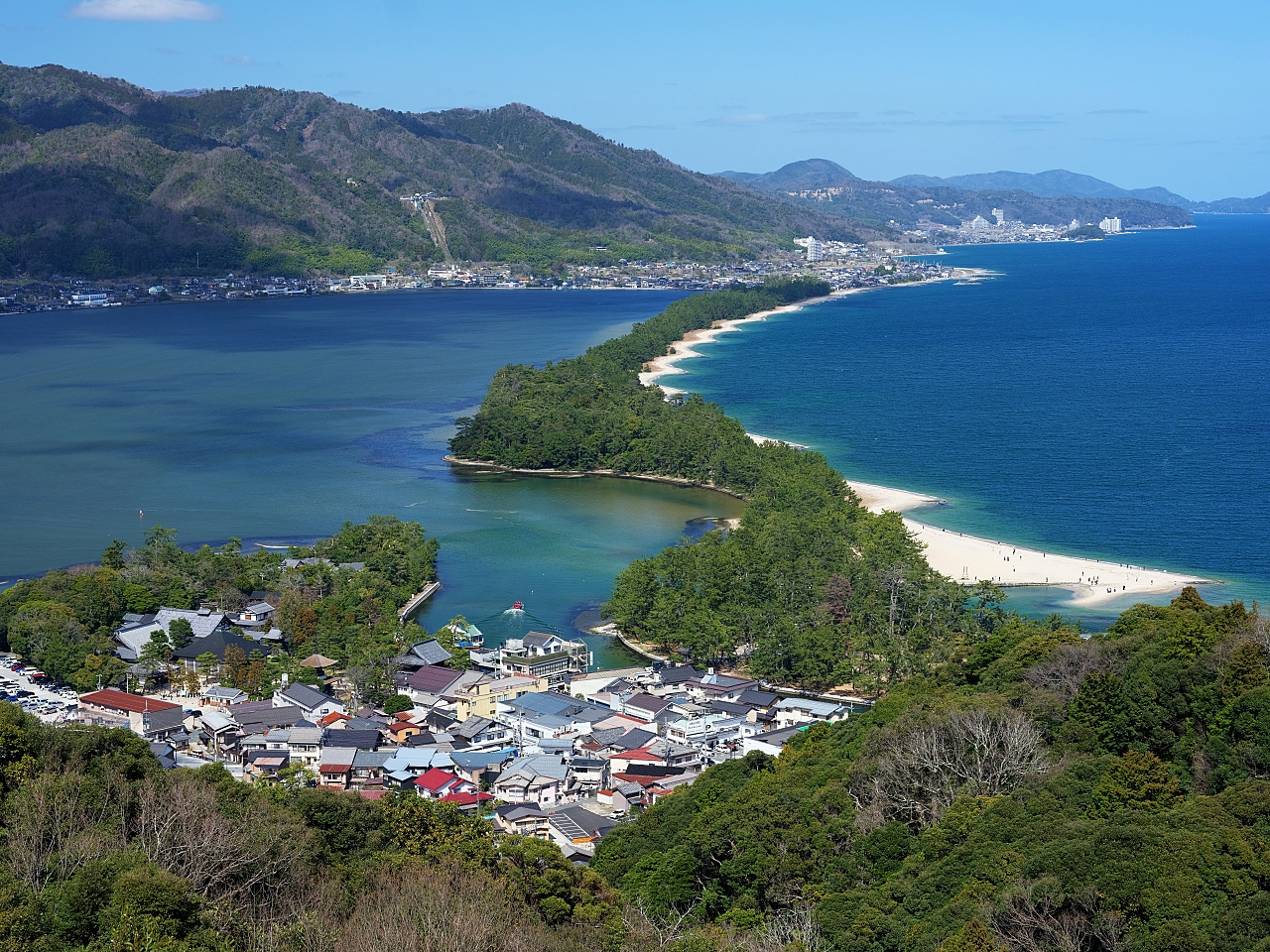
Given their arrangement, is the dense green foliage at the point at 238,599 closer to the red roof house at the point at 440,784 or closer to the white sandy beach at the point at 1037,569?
the red roof house at the point at 440,784

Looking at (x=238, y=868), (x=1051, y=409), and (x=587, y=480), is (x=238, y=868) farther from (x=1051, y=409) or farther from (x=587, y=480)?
(x=1051, y=409)

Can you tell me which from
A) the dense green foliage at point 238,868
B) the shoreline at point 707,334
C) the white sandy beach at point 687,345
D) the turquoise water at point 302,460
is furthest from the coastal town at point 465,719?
the white sandy beach at point 687,345

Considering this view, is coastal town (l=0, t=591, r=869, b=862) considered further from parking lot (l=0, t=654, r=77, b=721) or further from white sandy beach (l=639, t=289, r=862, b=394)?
white sandy beach (l=639, t=289, r=862, b=394)

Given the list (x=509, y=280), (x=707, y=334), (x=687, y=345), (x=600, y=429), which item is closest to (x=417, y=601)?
(x=600, y=429)

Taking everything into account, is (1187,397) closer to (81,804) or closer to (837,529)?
(837,529)

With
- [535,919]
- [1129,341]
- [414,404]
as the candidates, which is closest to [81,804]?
[535,919]

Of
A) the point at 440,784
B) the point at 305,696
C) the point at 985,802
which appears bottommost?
the point at 440,784

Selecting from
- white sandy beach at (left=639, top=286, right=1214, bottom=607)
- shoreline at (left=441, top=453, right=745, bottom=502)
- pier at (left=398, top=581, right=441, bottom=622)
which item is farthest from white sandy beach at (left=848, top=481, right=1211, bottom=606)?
pier at (left=398, top=581, right=441, bottom=622)
